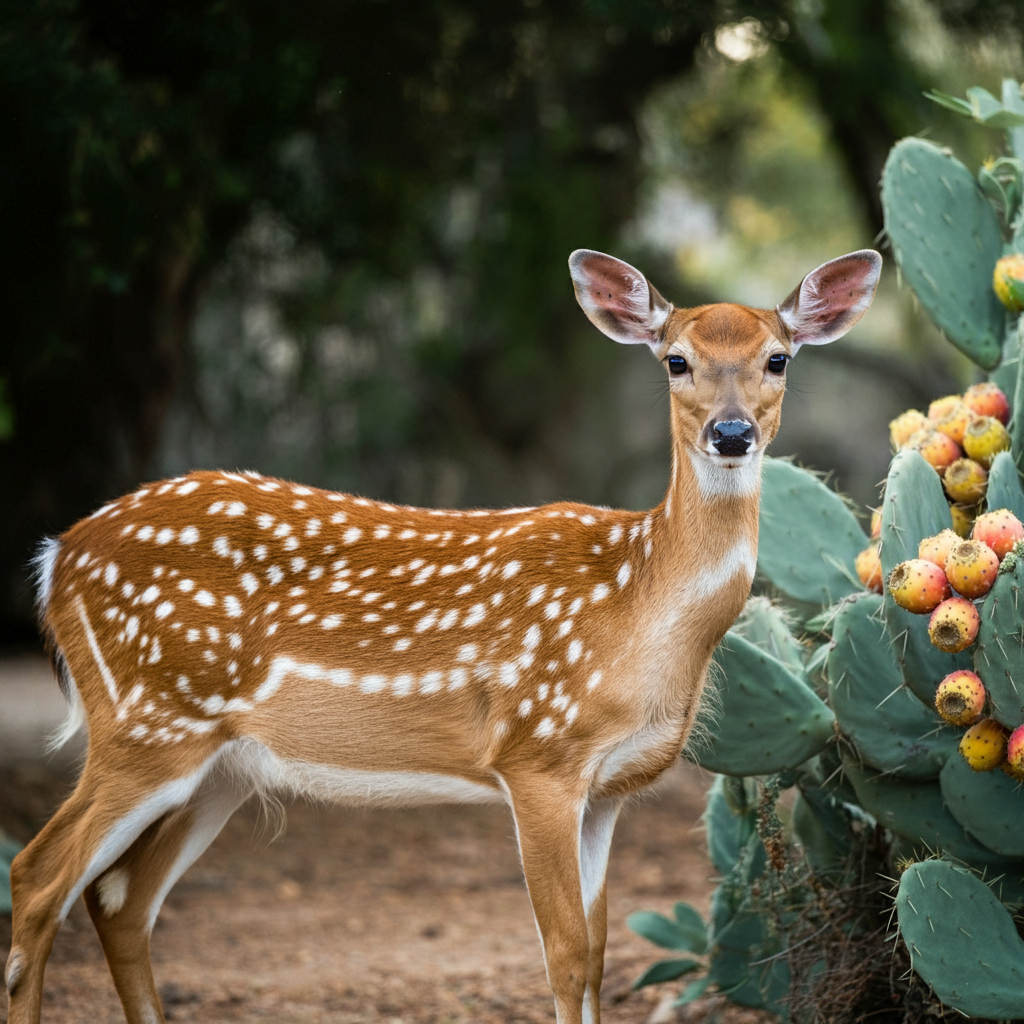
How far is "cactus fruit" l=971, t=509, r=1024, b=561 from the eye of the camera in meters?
3.38

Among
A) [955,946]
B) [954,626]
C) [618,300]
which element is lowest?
[955,946]

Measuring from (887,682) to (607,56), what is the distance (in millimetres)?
7798

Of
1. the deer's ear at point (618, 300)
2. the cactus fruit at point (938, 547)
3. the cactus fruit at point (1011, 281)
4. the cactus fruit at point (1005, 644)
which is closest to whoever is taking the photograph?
the cactus fruit at point (1005, 644)

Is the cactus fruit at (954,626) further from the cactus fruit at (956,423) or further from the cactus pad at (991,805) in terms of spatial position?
the cactus fruit at (956,423)

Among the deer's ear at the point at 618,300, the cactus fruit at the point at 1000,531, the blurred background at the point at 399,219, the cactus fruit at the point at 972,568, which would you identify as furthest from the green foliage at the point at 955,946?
the blurred background at the point at 399,219

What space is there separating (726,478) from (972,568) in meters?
0.66

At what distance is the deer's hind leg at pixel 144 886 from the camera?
4.04 m

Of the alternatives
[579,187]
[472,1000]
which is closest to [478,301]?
[579,187]

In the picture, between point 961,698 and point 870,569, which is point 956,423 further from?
point 961,698

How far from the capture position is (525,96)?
29.5ft

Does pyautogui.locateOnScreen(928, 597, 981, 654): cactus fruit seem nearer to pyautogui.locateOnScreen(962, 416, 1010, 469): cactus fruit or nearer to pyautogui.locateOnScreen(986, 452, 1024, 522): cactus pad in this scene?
pyautogui.locateOnScreen(986, 452, 1024, 522): cactus pad

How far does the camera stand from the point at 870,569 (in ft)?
13.5

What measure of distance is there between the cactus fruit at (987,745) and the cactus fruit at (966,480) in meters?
0.80

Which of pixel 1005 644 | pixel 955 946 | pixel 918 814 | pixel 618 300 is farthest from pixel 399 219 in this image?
pixel 955 946
